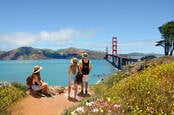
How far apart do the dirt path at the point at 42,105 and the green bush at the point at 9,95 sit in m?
0.26

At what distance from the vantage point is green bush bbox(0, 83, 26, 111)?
16.0 metres

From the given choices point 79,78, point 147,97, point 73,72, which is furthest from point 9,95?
point 147,97

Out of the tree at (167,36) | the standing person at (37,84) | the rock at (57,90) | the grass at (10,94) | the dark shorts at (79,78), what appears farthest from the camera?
the tree at (167,36)

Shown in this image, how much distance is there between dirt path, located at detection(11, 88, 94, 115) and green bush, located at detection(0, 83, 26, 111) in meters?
0.26

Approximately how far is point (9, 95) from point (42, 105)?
161cm

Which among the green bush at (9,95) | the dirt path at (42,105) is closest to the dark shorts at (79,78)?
the dirt path at (42,105)

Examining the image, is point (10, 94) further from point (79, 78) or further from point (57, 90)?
point (57, 90)

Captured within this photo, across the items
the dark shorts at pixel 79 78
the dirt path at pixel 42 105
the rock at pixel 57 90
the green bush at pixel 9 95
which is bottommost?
the dirt path at pixel 42 105

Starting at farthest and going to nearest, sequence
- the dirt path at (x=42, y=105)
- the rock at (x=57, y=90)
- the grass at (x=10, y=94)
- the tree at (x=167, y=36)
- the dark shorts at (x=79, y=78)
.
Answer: the tree at (x=167, y=36)
the rock at (x=57, y=90)
the dark shorts at (x=79, y=78)
the dirt path at (x=42, y=105)
the grass at (x=10, y=94)

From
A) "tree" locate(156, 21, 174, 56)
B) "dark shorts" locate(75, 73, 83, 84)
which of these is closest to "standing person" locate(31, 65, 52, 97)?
"dark shorts" locate(75, 73, 83, 84)

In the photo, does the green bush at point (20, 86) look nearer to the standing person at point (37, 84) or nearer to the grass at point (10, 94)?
the grass at point (10, 94)

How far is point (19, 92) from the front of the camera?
18266 millimetres

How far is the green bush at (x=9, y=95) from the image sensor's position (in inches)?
631

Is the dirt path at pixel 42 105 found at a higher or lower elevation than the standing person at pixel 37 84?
lower
